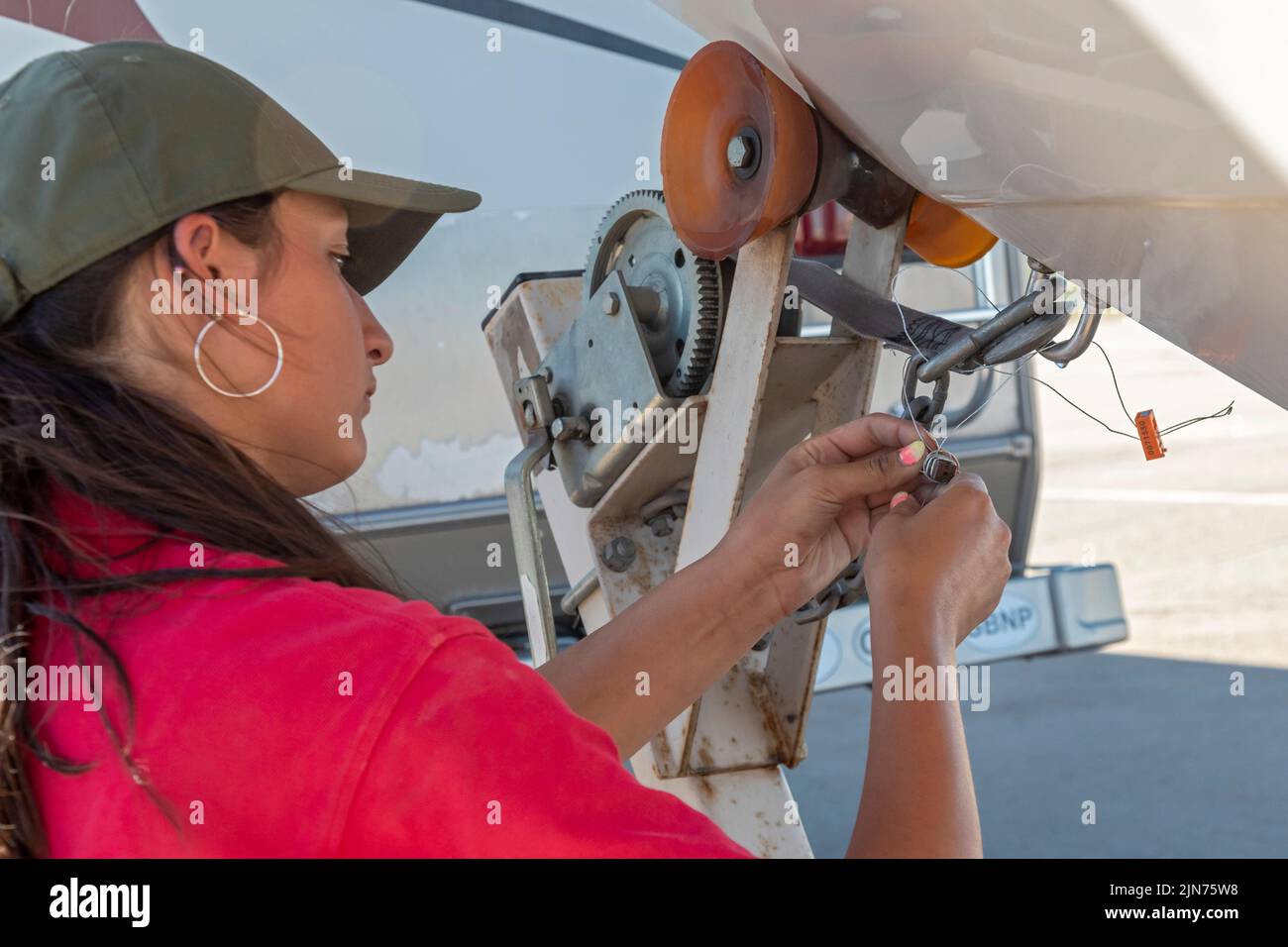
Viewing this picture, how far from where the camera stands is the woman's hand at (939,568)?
45.0 inches

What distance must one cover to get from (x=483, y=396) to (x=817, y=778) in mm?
1520

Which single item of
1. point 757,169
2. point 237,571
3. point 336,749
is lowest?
point 336,749

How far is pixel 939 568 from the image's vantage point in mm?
1180

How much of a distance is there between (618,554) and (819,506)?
0.60 m

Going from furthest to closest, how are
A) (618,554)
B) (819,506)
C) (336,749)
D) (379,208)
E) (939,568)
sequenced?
(618,554), (819,506), (379,208), (939,568), (336,749)

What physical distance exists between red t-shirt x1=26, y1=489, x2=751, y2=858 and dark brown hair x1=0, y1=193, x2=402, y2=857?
0.04 meters

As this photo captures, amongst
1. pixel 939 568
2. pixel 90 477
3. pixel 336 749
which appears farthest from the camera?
pixel 939 568

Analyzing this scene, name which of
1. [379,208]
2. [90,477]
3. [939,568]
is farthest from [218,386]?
[939,568]

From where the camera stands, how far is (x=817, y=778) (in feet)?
12.6

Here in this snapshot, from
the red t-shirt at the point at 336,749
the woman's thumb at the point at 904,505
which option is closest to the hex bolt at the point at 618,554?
the woman's thumb at the point at 904,505

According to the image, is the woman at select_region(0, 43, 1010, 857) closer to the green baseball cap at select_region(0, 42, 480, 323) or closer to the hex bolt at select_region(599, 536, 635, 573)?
the green baseball cap at select_region(0, 42, 480, 323)

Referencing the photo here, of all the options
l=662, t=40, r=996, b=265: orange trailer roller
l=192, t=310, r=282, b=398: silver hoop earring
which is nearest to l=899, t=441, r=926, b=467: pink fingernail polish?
l=662, t=40, r=996, b=265: orange trailer roller

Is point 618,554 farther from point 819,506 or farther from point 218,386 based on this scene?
point 218,386

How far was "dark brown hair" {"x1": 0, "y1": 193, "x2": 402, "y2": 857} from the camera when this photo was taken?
3.00 feet
